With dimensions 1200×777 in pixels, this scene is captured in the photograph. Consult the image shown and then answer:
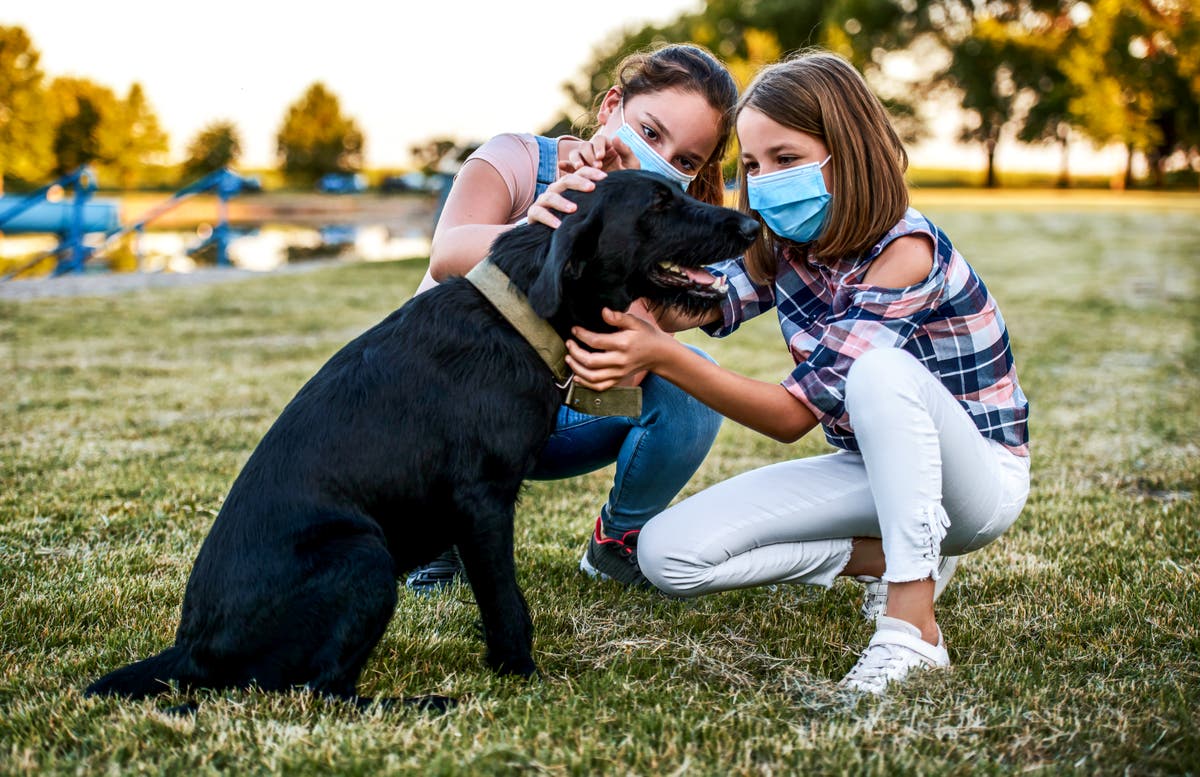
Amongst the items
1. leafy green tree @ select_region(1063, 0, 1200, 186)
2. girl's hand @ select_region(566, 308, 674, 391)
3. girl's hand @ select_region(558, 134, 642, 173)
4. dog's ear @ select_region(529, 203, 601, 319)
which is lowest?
girl's hand @ select_region(566, 308, 674, 391)

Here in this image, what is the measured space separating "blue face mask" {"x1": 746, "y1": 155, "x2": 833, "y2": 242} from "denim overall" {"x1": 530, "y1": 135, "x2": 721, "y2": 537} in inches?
31.2

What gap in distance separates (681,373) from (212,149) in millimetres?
64277

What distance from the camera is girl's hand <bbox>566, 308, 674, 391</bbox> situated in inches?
110

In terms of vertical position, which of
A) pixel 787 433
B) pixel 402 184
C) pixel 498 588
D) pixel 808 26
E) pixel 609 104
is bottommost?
pixel 402 184

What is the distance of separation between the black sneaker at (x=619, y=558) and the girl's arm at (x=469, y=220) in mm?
1177

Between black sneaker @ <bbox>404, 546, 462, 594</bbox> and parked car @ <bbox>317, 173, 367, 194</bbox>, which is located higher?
black sneaker @ <bbox>404, 546, 462, 594</bbox>

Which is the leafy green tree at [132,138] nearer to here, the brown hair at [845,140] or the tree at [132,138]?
the tree at [132,138]

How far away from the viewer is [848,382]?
9.48 ft

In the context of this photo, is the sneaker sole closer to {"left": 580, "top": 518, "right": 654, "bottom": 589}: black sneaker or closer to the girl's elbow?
{"left": 580, "top": 518, "right": 654, "bottom": 589}: black sneaker

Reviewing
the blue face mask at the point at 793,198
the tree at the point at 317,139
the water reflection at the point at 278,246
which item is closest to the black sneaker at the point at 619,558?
the blue face mask at the point at 793,198

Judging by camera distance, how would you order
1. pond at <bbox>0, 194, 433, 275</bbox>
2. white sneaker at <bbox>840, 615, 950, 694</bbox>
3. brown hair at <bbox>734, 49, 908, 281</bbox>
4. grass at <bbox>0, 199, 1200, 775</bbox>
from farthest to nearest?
pond at <bbox>0, 194, 433, 275</bbox>
brown hair at <bbox>734, 49, 908, 281</bbox>
white sneaker at <bbox>840, 615, 950, 694</bbox>
grass at <bbox>0, 199, 1200, 775</bbox>

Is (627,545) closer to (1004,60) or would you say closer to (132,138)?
(132,138)

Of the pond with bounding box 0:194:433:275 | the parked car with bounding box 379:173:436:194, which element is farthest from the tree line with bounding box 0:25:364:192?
the parked car with bounding box 379:173:436:194

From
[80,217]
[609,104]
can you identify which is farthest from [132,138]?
[609,104]
